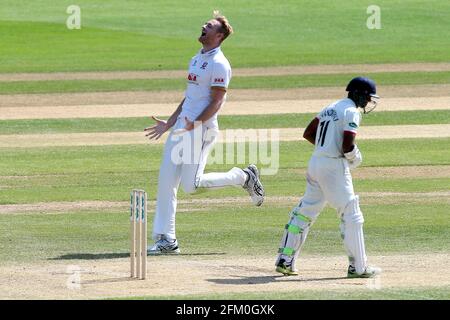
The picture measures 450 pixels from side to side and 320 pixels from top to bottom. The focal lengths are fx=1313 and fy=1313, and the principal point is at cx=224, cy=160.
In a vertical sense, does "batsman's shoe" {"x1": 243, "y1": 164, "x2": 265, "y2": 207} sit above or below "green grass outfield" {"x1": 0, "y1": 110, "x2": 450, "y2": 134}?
below

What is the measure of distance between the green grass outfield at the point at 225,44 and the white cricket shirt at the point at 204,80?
23.3m

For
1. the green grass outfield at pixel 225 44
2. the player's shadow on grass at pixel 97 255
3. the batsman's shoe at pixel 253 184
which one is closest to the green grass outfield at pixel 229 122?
the green grass outfield at pixel 225 44

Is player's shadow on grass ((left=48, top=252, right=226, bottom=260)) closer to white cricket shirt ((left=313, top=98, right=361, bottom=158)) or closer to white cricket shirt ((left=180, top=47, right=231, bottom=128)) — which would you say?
white cricket shirt ((left=180, top=47, right=231, bottom=128))

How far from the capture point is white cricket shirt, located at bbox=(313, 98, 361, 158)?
12242 millimetres

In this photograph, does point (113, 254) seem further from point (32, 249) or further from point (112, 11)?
point (112, 11)

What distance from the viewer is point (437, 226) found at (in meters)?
16.0

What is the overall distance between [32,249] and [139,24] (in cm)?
3384

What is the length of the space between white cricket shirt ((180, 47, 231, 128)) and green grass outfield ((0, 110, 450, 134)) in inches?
467

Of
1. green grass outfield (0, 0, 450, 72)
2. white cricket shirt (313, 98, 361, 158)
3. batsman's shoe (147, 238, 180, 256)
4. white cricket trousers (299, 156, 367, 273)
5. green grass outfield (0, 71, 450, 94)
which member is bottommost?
batsman's shoe (147, 238, 180, 256)

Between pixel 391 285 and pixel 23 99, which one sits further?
pixel 23 99

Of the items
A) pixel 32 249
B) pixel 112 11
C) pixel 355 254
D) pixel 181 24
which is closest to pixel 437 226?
pixel 355 254

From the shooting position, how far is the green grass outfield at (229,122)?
26094 millimetres

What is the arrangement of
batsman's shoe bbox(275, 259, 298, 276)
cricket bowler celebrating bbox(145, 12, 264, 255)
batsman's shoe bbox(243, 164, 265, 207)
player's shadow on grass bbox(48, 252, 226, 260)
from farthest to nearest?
batsman's shoe bbox(243, 164, 265, 207) → cricket bowler celebrating bbox(145, 12, 264, 255) → player's shadow on grass bbox(48, 252, 226, 260) → batsman's shoe bbox(275, 259, 298, 276)

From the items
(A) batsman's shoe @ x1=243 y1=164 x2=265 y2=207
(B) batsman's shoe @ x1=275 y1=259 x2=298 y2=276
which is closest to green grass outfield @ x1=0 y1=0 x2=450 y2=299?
(A) batsman's shoe @ x1=243 y1=164 x2=265 y2=207
